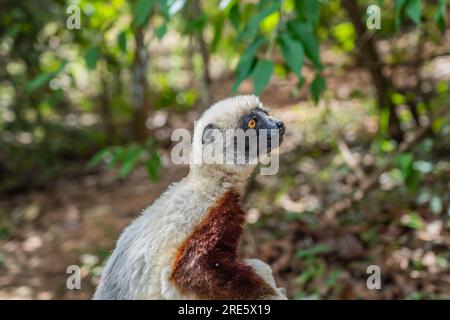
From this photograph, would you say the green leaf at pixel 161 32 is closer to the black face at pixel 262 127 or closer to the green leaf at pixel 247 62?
the green leaf at pixel 247 62

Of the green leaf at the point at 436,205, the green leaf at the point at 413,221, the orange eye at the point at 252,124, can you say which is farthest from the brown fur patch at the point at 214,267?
the green leaf at the point at 436,205

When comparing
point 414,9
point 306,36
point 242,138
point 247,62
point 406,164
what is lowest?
point 406,164

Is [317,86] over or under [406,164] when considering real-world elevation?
over

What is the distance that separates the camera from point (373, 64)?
18.3ft

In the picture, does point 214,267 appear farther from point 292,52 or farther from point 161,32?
point 161,32

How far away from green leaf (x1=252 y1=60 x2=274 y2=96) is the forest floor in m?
1.74

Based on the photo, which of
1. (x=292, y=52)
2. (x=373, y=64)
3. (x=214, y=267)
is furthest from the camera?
(x=373, y=64)

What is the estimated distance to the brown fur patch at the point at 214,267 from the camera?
2355mm

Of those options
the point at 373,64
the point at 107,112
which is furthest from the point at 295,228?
the point at 107,112

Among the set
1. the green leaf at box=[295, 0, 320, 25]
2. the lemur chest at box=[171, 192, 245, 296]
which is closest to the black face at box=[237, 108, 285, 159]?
the lemur chest at box=[171, 192, 245, 296]

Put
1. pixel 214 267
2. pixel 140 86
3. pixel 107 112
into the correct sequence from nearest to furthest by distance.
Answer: pixel 214 267, pixel 140 86, pixel 107 112

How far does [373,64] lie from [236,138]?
3.29m
